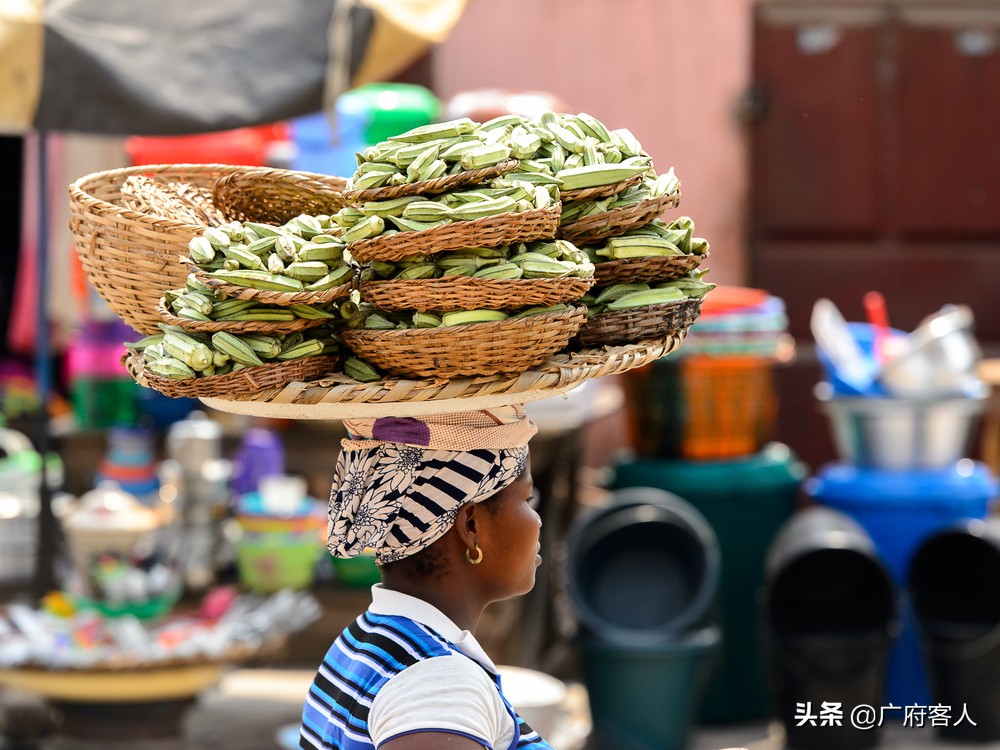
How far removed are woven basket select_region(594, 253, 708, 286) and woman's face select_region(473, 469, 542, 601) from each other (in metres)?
0.33

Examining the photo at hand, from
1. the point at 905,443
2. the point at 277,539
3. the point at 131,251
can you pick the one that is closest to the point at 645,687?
the point at 905,443

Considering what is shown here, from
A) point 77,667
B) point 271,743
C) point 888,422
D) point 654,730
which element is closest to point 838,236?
point 888,422

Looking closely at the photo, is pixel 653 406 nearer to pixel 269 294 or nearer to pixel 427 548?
pixel 427 548

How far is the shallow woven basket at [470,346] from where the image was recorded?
71.9 inches

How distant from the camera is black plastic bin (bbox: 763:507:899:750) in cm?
471

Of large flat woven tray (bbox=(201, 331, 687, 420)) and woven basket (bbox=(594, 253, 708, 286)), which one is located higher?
woven basket (bbox=(594, 253, 708, 286))

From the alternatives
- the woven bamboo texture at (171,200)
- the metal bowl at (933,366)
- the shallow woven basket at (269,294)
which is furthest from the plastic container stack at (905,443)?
the shallow woven basket at (269,294)

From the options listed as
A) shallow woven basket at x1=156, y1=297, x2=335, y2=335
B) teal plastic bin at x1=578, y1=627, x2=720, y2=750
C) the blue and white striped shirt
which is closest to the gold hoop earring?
the blue and white striped shirt

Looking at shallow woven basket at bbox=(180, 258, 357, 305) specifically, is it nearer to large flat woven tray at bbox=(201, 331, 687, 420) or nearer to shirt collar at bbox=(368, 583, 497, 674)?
large flat woven tray at bbox=(201, 331, 687, 420)

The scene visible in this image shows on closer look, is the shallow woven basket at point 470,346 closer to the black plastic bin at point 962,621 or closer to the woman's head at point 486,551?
the woman's head at point 486,551

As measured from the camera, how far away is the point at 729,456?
5.21 metres

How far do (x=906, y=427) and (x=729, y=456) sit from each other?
0.65 m

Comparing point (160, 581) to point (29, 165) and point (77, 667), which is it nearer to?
point (77, 667)

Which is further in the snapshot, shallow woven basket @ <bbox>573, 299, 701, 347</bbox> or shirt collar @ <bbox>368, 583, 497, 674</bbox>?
shallow woven basket @ <bbox>573, 299, 701, 347</bbox>
